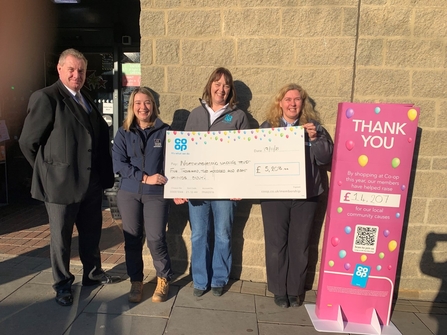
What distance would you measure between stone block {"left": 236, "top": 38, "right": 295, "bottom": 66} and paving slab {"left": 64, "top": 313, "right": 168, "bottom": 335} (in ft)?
8.39

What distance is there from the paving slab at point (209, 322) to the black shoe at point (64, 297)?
0.96 m

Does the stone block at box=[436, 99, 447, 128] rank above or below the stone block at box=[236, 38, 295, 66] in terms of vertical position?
below

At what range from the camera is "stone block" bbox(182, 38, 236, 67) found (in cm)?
350

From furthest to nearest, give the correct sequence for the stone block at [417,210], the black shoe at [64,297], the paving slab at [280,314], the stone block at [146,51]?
the stone block at [146,51]
the stone block at [417,210]
the black shoe at [64,297]
the paving slab at [280,314]

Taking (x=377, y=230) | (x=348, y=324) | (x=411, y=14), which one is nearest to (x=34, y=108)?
(x=377, y=230)

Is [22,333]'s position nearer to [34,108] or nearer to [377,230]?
[34,108]

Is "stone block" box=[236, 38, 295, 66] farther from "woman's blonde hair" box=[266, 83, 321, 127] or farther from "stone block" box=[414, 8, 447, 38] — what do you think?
"stone block" box=[414, 8, 447, 38]

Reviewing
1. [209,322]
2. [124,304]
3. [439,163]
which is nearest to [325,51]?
[439,163]

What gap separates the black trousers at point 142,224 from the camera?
3162 millimetres

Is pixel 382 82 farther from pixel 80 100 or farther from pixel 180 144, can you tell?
pixel 80 100

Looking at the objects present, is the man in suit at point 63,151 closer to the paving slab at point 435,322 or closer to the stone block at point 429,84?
the stone block at point 429,84

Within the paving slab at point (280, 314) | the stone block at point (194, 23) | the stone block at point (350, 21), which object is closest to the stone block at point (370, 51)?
the stone block at point (350, 21)

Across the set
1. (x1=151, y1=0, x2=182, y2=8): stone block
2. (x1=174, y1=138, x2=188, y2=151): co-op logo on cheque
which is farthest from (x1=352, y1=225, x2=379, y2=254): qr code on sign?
(x1=151, y1=0, x2=182, y2=8): stone block

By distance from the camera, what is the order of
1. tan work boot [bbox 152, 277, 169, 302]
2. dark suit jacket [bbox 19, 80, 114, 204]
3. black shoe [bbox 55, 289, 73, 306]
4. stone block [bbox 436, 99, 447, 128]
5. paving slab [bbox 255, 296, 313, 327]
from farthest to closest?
1. stone block [bbox 436, 99, 447, 128]
2. tan work boot [bbox 152, 277, 169, 302]
3. black shoe [bbox 55, 289, 73, 306]
4. paving slab [bbox 255, 296, 313, 327]
5. dark suit jacket [bbox 19, 80, 114, 204]
